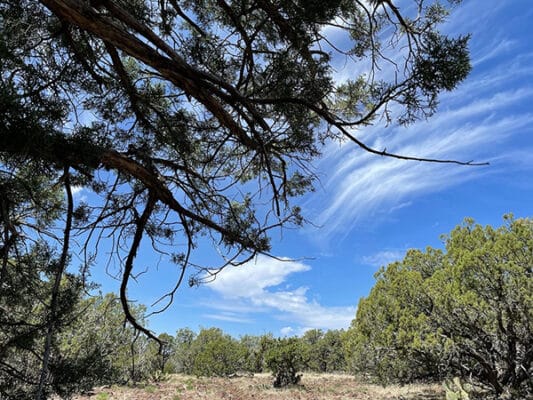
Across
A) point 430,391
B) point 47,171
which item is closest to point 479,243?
point 430,391

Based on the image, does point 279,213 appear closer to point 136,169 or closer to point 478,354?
point 136,169

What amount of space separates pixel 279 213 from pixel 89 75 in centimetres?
176

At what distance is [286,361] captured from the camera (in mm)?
17328

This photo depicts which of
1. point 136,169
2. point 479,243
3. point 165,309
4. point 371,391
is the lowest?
point 371,391

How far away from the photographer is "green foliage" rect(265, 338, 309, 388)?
1704 cm

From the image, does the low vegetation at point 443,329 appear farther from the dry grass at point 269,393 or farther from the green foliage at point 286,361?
the green foliage at point 286,361

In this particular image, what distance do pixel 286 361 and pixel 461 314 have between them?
36.4ft

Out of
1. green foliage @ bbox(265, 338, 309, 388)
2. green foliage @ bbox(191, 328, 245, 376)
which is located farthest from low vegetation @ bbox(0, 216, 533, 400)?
green foliage @ bbox(191, 328, 245, 376)

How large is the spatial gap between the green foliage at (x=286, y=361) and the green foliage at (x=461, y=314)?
21.5 ft

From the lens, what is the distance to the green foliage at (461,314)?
7.50 m

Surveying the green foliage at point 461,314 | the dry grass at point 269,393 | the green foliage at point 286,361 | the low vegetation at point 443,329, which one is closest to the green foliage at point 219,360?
the green foliage at point 286,361

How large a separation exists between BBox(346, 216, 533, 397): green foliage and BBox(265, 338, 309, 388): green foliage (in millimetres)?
6565

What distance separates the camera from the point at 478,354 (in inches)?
343

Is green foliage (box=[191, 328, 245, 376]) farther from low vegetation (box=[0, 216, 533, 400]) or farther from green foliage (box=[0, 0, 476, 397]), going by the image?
green foliage (box=[0, 0, 476, 397])
